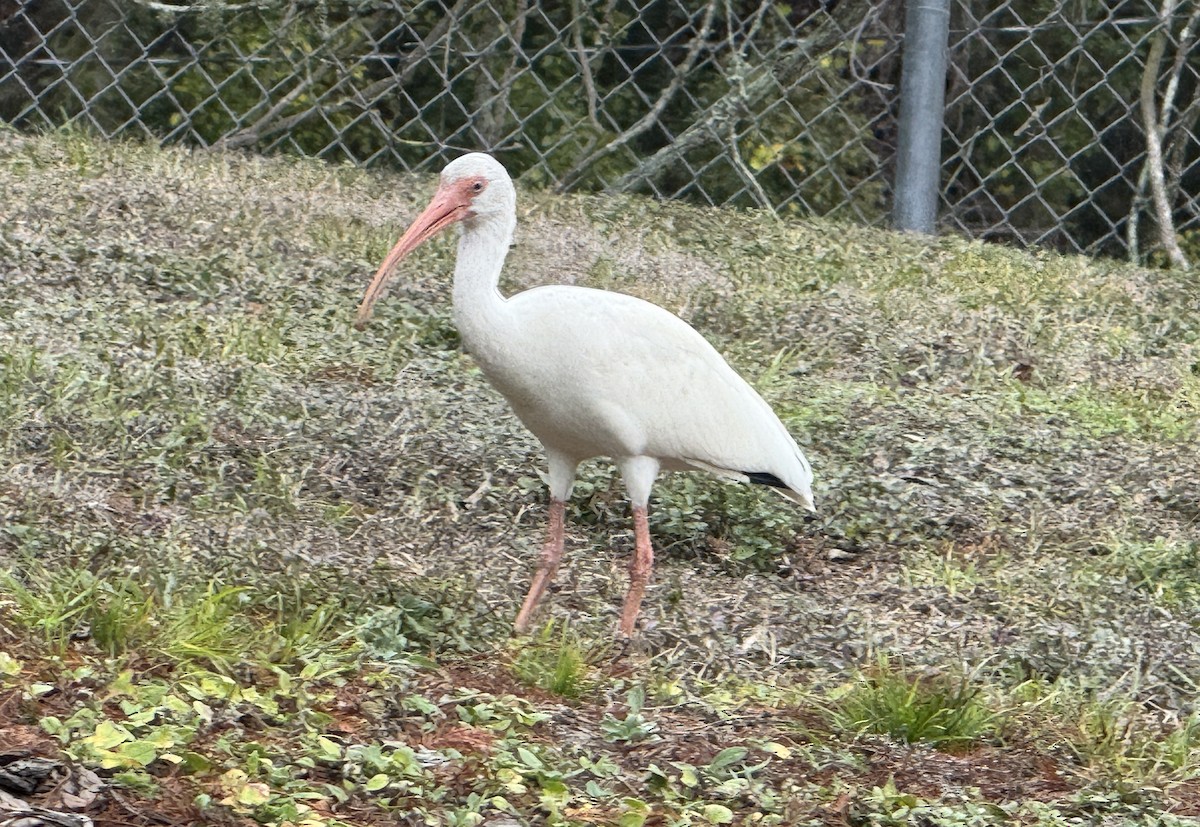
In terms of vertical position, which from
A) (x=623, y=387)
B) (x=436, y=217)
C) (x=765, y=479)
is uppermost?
(x=436, y=217)

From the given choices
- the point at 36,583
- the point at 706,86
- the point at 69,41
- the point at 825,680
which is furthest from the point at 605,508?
the point at 69,41

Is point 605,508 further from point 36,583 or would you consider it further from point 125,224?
point 125,224

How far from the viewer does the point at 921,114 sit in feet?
24.1

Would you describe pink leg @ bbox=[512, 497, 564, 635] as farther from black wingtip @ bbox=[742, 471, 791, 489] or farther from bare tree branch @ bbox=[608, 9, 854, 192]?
bare tree branch @ bbox=[608, 9, 854, 192]

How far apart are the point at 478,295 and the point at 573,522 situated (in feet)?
2.83

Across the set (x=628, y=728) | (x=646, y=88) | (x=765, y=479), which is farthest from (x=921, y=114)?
(x=628, y=728)

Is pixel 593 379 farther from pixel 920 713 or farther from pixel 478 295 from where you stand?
pixel 920 713

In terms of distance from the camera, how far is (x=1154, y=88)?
25.7 ft

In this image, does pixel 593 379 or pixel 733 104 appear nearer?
pixel 593 379

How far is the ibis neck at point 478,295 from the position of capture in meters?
3.69

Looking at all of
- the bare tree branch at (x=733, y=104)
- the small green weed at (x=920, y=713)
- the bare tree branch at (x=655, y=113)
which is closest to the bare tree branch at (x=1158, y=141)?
the bare tree branch at (x=733, y=104)

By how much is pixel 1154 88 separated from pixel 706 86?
1.85 m

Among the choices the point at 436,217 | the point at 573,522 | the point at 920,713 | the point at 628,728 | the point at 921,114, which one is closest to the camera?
the point at 628,728

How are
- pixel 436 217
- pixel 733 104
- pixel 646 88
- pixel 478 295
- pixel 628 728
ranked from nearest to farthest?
1. pixel 628 728
2. pixel 478 295
3. pixel 436 217
4. pixel 733 104
5. pixel 646 88
